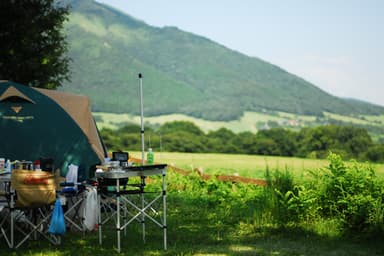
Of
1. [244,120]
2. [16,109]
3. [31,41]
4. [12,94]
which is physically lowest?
[16,109]

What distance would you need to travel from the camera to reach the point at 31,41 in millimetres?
16484

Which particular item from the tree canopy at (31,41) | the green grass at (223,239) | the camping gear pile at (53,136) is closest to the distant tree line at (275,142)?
the tree canopy at (31,41)

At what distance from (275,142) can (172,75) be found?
3477 inches

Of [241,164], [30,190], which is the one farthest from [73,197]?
[241,164]

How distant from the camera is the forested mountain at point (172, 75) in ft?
308

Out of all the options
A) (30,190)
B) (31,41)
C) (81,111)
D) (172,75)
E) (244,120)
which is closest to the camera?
(30,190)

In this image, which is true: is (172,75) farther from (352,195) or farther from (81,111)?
(352,195)

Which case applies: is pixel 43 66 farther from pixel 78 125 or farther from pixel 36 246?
pixel 36 246

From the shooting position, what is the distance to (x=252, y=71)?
133750mm

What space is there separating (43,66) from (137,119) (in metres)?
61.2

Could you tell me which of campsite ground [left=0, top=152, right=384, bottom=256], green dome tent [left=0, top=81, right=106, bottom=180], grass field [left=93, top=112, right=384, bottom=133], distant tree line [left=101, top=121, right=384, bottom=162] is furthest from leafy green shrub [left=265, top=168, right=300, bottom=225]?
grass field [left=93, top=112, right=384, bottom=133]

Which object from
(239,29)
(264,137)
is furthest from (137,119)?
(264,137)

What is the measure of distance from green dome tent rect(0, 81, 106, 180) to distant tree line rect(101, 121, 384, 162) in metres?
24.8

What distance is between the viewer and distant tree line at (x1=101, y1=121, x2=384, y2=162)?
34.5 metres
